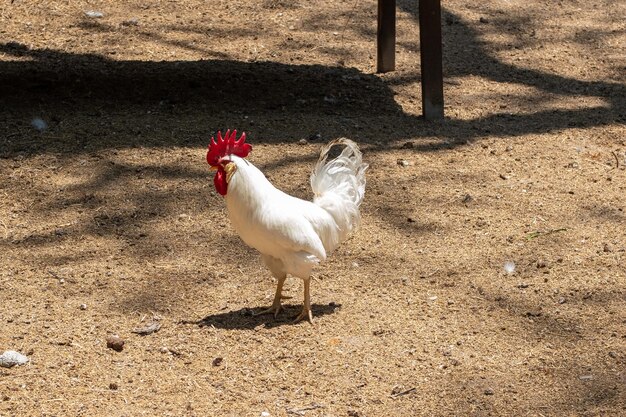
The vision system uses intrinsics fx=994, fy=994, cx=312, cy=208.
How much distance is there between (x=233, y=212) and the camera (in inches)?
162

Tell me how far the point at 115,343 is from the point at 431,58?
344 centimetres

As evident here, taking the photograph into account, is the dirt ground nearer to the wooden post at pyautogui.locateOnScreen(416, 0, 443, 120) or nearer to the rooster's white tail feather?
the wooden post at pyautogui.locateOnScreen(416, 0, 443, 120)

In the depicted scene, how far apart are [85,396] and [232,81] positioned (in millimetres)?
3919

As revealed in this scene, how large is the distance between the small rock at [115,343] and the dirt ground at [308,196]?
0.03 meters

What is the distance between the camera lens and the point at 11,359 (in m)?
3.85

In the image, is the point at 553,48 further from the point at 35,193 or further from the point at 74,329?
the point at 74,329

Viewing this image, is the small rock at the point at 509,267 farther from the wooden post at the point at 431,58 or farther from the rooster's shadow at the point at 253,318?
the wooden post at the point at 431,58

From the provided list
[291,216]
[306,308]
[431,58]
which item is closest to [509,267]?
[306,308]

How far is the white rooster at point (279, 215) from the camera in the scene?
405 cm

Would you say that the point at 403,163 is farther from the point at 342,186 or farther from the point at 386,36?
the point at 386,36

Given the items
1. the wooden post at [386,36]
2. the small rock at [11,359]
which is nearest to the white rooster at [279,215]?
the small rock at [11,359]

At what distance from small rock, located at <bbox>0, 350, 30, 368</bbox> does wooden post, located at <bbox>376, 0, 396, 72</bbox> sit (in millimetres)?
4469

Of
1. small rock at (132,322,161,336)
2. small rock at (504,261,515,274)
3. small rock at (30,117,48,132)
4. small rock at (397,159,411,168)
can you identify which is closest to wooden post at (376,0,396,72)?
small rock at (397,159,411,168)

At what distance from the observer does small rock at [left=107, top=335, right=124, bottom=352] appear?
13.1 ft
